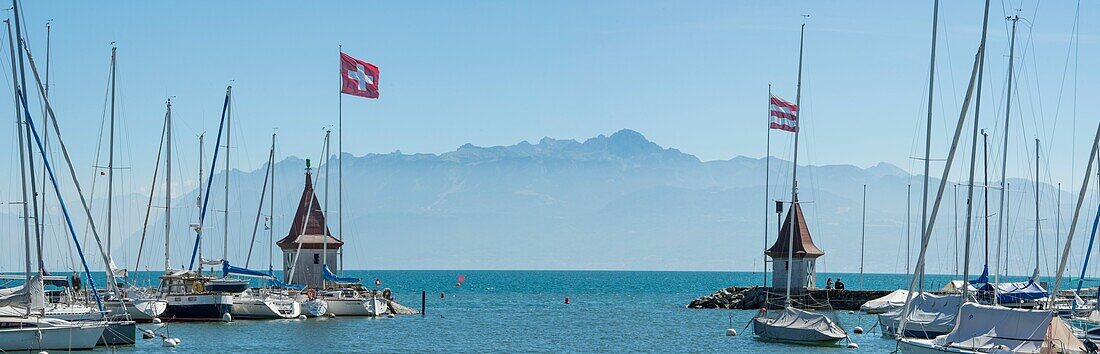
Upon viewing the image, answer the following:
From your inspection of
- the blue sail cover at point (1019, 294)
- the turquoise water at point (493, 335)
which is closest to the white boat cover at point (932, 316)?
the turquoise water at point (493, 335)

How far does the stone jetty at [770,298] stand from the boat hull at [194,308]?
32.9 metres

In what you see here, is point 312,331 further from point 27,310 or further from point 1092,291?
point 1092,291

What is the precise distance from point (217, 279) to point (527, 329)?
15.8m

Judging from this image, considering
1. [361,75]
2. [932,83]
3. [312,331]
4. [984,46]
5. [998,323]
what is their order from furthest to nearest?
[361,75] → [312,331] → [932,83] → [984,46] → [998,323]

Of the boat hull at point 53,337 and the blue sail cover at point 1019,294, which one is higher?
the blue sail cover at point 1019,294

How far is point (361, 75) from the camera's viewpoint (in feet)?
225

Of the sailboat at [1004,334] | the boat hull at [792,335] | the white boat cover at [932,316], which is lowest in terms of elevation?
the boat hull at [792,335]

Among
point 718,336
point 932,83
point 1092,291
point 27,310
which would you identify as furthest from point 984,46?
point 1092,291

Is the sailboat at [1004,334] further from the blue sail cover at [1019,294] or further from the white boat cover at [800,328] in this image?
the blue sail cover at [1019,294]

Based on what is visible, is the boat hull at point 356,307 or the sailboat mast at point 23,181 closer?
the sailboat mast at point 23,181

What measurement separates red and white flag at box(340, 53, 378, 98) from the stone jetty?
90.9 ft

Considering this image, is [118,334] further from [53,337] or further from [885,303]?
[885,303]

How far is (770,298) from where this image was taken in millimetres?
84688

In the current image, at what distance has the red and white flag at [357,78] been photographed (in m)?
68.2
